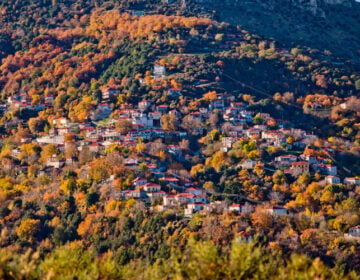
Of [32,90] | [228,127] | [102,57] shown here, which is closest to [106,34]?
[102,57]

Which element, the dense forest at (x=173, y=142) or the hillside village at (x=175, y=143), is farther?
the hillside village at (x=175, y=143)

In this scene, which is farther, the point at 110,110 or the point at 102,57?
the point at 102,57

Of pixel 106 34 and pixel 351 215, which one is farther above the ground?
pixel 351 215

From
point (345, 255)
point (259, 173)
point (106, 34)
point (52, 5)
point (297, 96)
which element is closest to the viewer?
point (345, 255)

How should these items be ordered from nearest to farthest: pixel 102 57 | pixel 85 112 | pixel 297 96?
pixel 85 112 < pixel 297 96 < pixel 102 57

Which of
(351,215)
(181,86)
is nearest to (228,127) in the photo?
(181,86)

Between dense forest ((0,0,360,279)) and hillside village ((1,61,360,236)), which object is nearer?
dense forest ((0,0,360,279))

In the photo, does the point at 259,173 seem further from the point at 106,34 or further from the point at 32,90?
the point at 106,34

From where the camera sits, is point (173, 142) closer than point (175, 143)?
No
